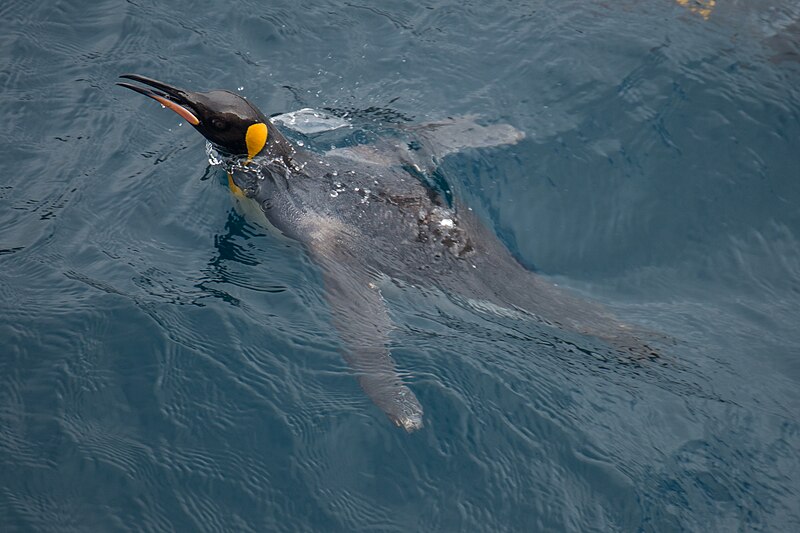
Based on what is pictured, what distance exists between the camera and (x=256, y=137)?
290 inches

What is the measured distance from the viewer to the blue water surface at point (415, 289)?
5.62m

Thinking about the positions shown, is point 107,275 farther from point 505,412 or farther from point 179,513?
point 505,412

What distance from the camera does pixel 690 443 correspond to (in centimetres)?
600

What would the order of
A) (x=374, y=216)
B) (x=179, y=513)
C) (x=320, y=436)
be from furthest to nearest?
(x=374, y=216), (x=320, y=436), (x=179, y=513)

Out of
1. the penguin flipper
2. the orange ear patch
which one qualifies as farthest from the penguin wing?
the orange ear patch

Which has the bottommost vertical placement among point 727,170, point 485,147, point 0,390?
point 0,390

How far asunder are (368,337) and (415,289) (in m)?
0.73

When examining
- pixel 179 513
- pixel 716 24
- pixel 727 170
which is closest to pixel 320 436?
pixel 179 513

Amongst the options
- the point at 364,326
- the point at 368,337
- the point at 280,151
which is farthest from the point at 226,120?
the point at 368,337

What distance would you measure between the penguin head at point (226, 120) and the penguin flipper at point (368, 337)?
1.31 meters

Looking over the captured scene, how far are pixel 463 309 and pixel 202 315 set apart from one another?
2335 mm

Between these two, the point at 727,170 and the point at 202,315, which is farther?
the point at 727,170

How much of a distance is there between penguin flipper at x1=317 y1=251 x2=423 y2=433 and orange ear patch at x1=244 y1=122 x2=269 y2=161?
1284 millimetres

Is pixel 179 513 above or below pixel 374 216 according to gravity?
below
